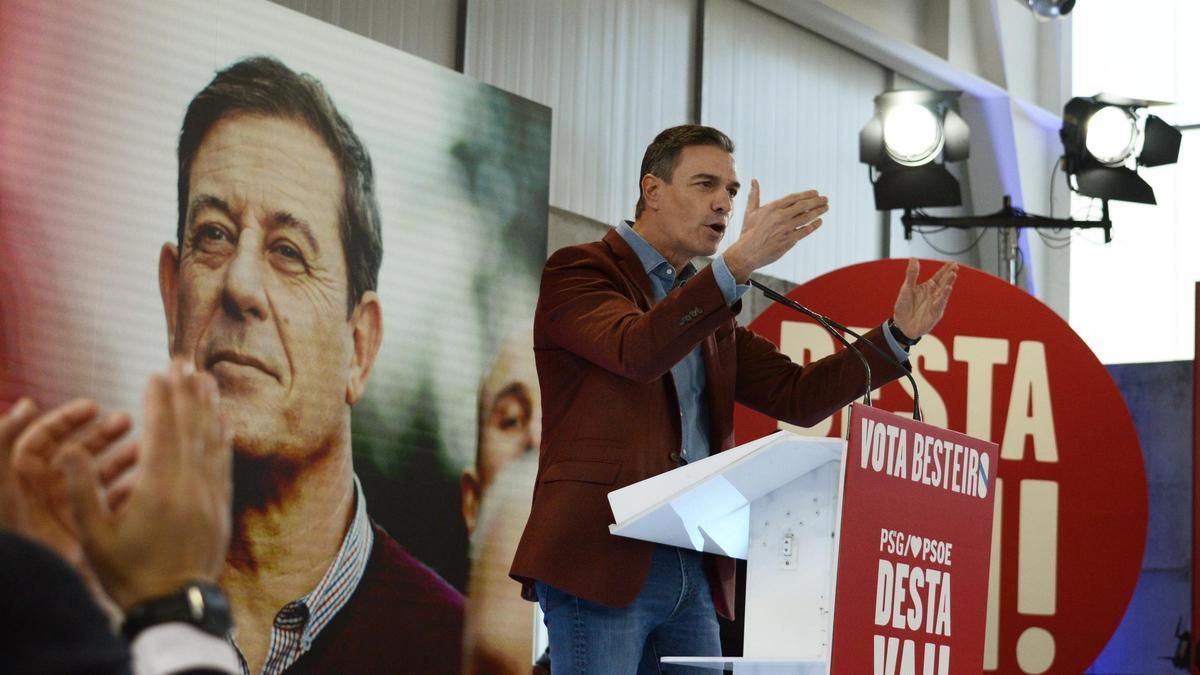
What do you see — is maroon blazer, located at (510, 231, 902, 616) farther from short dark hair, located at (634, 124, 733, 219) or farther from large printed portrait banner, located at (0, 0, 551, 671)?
large printed portrait banner, located at (0, 0, 551, 671)

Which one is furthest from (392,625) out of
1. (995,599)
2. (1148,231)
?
(1148,231)

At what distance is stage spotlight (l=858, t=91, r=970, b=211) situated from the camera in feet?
18.6

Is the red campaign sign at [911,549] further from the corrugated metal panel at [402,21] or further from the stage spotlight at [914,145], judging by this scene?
the stage spotlight at [914,145]

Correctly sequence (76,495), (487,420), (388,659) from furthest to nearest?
(487,420), (388,659), (76,495)

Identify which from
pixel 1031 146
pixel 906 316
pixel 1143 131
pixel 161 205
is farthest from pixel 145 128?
pixel 1031 146

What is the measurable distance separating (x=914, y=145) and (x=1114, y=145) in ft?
2.95

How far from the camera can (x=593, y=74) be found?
6223mm

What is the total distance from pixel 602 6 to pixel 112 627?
5814 millimetres

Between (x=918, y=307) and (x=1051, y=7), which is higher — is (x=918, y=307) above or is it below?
below

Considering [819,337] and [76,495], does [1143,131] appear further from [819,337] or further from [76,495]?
[76,495]

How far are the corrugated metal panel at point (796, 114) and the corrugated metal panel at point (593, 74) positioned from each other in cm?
31

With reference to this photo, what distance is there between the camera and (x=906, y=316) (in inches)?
96.7

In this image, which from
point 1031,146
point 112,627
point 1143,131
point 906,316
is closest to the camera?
point 112,627

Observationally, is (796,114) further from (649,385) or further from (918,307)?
(649,385)
